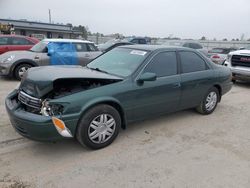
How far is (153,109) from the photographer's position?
13.7ft

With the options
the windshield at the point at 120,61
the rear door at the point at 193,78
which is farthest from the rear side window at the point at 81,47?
the rear door at the point at 193,78

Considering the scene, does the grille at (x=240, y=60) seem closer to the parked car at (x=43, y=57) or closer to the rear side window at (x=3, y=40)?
the parked car at (x=43, y=57)

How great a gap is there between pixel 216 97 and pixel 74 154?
3.58 meters

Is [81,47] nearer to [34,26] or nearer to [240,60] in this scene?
[240,60]

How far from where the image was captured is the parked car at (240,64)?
834cm

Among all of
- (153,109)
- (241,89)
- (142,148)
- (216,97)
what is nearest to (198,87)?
(216,97)

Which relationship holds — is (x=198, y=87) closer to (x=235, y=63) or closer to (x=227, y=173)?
(x=227, y=173)

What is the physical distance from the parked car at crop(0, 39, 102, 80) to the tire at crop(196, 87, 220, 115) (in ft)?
17.5

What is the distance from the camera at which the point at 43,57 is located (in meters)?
8.35

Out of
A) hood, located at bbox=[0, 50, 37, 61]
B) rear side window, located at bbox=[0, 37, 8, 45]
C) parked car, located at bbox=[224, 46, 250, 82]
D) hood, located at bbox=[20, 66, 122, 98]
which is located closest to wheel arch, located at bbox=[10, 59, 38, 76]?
hood, located at bbox=[0, 50, 37, 61]

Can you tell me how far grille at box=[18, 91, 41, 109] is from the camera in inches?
128

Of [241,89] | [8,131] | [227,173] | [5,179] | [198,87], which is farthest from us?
[241,89]

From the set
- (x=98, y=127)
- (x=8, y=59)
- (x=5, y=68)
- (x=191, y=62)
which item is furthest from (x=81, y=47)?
(x=98, y=127)

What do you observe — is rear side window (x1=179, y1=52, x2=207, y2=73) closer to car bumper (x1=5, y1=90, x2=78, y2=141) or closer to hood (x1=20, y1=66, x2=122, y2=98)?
hood (x1=20, y1=66, x2=122, y2=98)
